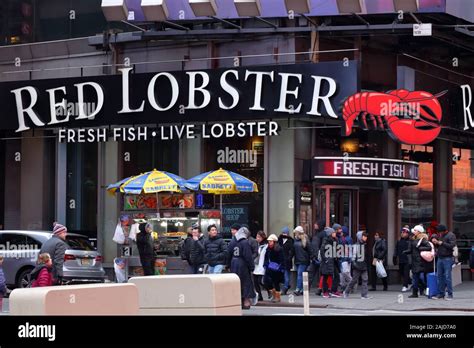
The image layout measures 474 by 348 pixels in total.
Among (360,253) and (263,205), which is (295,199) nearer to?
(263,205)

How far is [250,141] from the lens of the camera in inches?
1066

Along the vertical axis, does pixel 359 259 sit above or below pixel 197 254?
below

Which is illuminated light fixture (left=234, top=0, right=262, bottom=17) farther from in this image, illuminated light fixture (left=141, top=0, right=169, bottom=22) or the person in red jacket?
the person in red jacket

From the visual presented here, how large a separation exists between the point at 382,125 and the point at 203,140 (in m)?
5.01

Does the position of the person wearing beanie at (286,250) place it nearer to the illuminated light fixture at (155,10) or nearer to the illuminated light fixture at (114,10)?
the illuminated light fixture at (155,10)

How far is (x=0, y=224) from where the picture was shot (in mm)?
31859

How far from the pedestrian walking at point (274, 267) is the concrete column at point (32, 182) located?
9.65 metres

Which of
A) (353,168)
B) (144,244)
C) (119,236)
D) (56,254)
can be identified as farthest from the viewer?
(119,236)

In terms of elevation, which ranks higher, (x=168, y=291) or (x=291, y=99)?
(x=291, y=99)

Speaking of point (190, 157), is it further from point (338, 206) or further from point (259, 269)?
point (259, 269)

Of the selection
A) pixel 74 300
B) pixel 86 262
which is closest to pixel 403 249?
pixel 86 262

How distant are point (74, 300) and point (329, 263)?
56.0 feet

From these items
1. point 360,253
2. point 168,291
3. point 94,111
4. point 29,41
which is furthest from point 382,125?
point 168,291

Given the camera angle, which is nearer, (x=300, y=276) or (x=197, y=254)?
(x=197, y=254)
